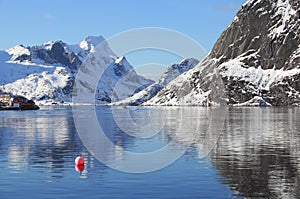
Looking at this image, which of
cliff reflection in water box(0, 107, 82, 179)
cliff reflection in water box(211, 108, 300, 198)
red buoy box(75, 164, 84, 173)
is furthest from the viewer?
cliff reflection in water box(0, 107, 82, 179)

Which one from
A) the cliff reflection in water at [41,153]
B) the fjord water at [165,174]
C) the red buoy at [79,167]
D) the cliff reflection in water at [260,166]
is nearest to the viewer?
the fjord water at [165,174]

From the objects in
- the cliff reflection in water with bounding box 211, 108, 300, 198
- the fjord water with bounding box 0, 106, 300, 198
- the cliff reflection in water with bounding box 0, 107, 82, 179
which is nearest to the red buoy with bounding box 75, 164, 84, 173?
the fjord water with bounding box 0, 106, 300, 198

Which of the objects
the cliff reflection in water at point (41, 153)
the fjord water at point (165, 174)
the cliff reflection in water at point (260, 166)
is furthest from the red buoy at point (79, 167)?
the cliff reflection in water at point (260, 166)

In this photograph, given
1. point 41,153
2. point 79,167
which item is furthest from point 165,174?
point 41,153

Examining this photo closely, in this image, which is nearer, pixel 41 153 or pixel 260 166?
pixel 260 166

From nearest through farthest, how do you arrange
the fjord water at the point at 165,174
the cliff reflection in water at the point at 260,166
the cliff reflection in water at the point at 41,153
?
the fjord water at the point at 165,174, the cliff reflection in water at the point at 260,166, the cliff reflection in water at the point at 41,153

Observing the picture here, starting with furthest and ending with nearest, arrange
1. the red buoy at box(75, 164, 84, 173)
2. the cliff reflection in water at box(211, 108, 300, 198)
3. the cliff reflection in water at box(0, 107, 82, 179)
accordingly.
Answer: the cliff reflection in water at box(0, 107, 82, 179) → the red buoy at box(75, 164, 84, 173) → the cliff reflection in water at box(211, 108, 300, 198)

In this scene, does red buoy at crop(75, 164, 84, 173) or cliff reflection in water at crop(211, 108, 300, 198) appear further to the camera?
red buoy at crop(75, 164, 84, 173)

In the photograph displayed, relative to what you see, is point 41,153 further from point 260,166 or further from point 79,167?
point 260,166

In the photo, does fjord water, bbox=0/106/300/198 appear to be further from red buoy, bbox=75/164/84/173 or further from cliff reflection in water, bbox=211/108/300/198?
red buoy, bbox=75/164/84/173

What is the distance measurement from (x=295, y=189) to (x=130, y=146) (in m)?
43.7

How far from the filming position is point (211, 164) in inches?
2373

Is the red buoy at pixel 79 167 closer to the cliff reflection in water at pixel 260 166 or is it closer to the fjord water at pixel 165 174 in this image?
the fjord water at pixel 165 174

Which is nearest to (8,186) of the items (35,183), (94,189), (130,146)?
(35,183)
